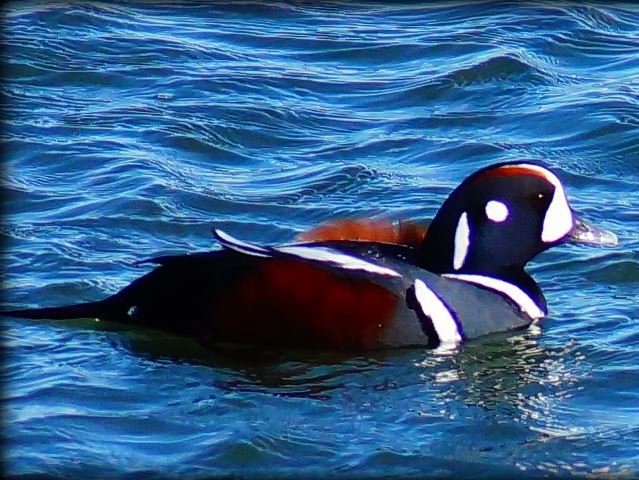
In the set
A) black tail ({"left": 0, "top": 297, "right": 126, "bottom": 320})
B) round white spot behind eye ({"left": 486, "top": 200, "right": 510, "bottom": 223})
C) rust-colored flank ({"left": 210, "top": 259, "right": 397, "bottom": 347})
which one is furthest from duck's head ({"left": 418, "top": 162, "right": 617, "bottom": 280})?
black tail ({"left": 0, "top": 297, "right": 126, "bottom": 320})

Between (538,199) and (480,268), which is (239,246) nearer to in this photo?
(480,268)

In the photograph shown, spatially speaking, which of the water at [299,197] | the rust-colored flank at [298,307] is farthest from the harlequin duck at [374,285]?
the water at [299,197]

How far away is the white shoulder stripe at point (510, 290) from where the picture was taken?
8555 mm

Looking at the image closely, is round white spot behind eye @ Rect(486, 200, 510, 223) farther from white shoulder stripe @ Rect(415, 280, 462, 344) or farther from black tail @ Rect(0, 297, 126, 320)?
black tail @ Rect(0, 297, 126, 320)

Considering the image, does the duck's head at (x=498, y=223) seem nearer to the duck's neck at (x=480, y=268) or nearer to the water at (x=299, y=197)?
the duck's neck at (x=480, y=268)

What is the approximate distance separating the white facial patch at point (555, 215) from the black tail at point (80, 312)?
2202 millimetres

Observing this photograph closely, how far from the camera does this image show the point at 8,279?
29.2 ft


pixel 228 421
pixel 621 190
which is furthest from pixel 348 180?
pixel 228 421

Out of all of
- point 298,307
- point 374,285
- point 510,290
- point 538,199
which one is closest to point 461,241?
point 510,290

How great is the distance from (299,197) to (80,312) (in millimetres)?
2203

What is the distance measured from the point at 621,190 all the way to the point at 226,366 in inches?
134

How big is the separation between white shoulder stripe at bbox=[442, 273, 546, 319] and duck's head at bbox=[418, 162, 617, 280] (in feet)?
0.11

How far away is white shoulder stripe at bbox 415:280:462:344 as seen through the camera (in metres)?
8.17

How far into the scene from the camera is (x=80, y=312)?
329 inches
